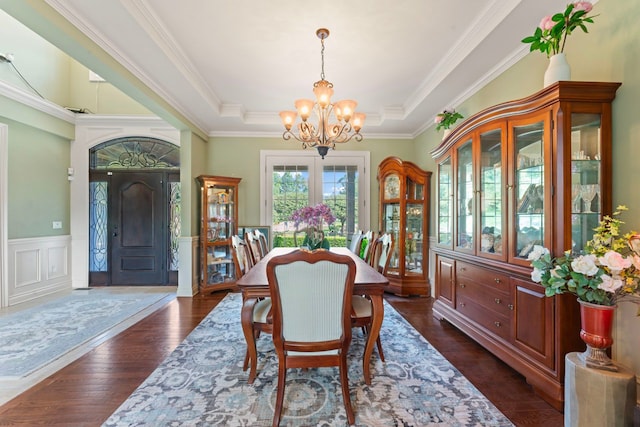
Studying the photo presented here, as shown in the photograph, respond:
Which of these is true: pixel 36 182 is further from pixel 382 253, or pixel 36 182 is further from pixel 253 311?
pixel 382 253

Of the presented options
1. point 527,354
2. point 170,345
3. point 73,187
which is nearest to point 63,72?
point 73,187

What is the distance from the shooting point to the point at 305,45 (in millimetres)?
2783

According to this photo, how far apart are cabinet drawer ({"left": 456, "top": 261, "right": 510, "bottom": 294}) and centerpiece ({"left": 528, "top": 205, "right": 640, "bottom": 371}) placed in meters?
0.66

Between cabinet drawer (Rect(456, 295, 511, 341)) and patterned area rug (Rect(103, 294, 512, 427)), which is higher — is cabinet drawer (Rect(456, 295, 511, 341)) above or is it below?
above

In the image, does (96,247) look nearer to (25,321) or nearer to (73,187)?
(73,187)

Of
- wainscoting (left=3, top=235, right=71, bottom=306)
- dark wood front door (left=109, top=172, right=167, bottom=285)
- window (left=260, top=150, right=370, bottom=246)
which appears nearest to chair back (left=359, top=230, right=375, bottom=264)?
window (left=260, top=150, right=370, bottom=246)

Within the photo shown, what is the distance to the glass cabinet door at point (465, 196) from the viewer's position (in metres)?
2.75

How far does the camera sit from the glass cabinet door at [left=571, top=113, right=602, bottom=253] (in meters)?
1.82

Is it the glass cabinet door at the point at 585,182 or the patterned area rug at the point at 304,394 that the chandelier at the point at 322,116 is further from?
the patterned area rug at the point at 304,394

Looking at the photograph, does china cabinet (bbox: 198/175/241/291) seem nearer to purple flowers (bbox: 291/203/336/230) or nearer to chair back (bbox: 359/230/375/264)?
chair back (bbox: 359/230/375/264)

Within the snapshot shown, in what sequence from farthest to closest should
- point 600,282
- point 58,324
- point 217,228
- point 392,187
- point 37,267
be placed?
point 217,228, point 392,187, point 37,267, point 58,324, point 600,282

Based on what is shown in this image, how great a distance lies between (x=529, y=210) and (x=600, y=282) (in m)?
0.75

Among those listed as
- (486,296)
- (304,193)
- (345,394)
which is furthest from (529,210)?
(304,193)

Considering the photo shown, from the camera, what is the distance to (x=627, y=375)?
4.66 feet
